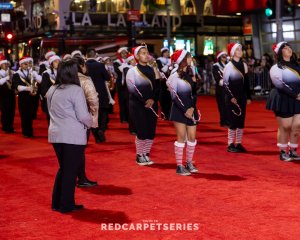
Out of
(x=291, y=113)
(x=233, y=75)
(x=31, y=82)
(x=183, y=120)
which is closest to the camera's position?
(x=183, y=120)

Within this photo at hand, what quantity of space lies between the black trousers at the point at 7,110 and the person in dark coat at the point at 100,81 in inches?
153

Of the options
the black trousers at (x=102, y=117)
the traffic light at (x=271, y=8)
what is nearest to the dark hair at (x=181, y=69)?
the black trousers at (x=102, y=117)

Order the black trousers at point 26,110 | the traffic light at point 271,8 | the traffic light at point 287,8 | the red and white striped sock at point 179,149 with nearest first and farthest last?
the red and white striped sock at point 179,149
the black trousers at point 26,110
the traffic light at point 287,8
the traffic light at point 271,8

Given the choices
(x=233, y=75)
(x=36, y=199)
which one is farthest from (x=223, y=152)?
(x=36, y=199)

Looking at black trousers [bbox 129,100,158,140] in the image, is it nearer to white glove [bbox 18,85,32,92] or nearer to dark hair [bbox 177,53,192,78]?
dark hair [bbox 177,53,192,78]

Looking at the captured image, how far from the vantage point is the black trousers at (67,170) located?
265 inches

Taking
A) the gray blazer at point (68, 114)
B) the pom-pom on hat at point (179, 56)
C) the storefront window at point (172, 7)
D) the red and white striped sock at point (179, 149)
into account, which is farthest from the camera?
the storefront window at point (172, 7)

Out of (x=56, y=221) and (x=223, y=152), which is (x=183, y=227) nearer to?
(x=56, y=221)

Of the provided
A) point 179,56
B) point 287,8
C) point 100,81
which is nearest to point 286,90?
point 179,56

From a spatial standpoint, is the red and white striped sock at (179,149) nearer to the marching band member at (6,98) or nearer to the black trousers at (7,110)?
the marching band member at (6,98)

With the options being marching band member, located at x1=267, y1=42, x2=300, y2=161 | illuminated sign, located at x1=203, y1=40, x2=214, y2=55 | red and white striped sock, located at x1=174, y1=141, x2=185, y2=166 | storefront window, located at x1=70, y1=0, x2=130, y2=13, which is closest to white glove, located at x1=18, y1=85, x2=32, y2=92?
red and white striped sock, located at x1=174, y1=141, x2=185, y2=166

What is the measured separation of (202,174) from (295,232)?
10.3ft

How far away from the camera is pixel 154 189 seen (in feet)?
26.1

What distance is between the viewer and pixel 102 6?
46.7m
